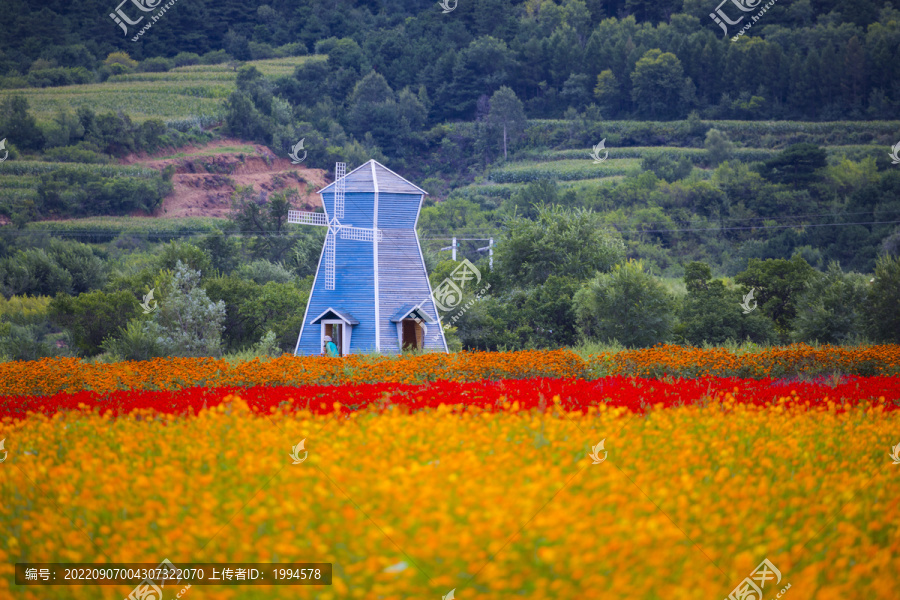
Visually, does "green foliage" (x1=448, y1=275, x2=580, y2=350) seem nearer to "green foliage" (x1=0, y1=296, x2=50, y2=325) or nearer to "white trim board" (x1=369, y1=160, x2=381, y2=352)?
"white trim board" (x1=369, y1=160, x2=381, y2=352)

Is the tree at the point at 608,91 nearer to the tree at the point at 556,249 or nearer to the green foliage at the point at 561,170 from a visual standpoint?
the green foliage at the point at 561,170

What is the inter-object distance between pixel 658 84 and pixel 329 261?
86.6 m

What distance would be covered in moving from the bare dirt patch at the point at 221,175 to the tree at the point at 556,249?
149 feet

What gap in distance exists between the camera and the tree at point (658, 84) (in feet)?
324

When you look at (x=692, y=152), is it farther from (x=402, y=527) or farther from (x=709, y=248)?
(x=402, y=527)

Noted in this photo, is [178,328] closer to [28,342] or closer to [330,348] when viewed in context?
[28,342]

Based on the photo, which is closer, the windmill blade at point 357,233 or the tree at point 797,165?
the windmill blade at point 357,233

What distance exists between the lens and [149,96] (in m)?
104

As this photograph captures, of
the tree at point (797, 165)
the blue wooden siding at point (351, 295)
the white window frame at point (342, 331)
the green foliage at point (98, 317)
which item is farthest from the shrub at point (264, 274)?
the tree at point (797, 165)

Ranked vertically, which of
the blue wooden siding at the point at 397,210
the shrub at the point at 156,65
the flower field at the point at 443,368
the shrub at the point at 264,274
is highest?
the shrub at the point at 156,65

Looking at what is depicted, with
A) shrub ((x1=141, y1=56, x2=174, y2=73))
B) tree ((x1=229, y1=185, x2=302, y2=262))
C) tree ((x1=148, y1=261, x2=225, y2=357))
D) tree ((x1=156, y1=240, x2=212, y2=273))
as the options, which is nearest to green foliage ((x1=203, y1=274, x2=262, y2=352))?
tree ((x1=156, y1=240, x2=212, y2=273))

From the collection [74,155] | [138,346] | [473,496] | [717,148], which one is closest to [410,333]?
[138,346]

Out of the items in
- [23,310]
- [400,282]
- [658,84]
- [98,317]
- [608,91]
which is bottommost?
[23,310]

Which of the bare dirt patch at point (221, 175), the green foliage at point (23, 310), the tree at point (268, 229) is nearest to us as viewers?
the green foliage at point (23, 310)
